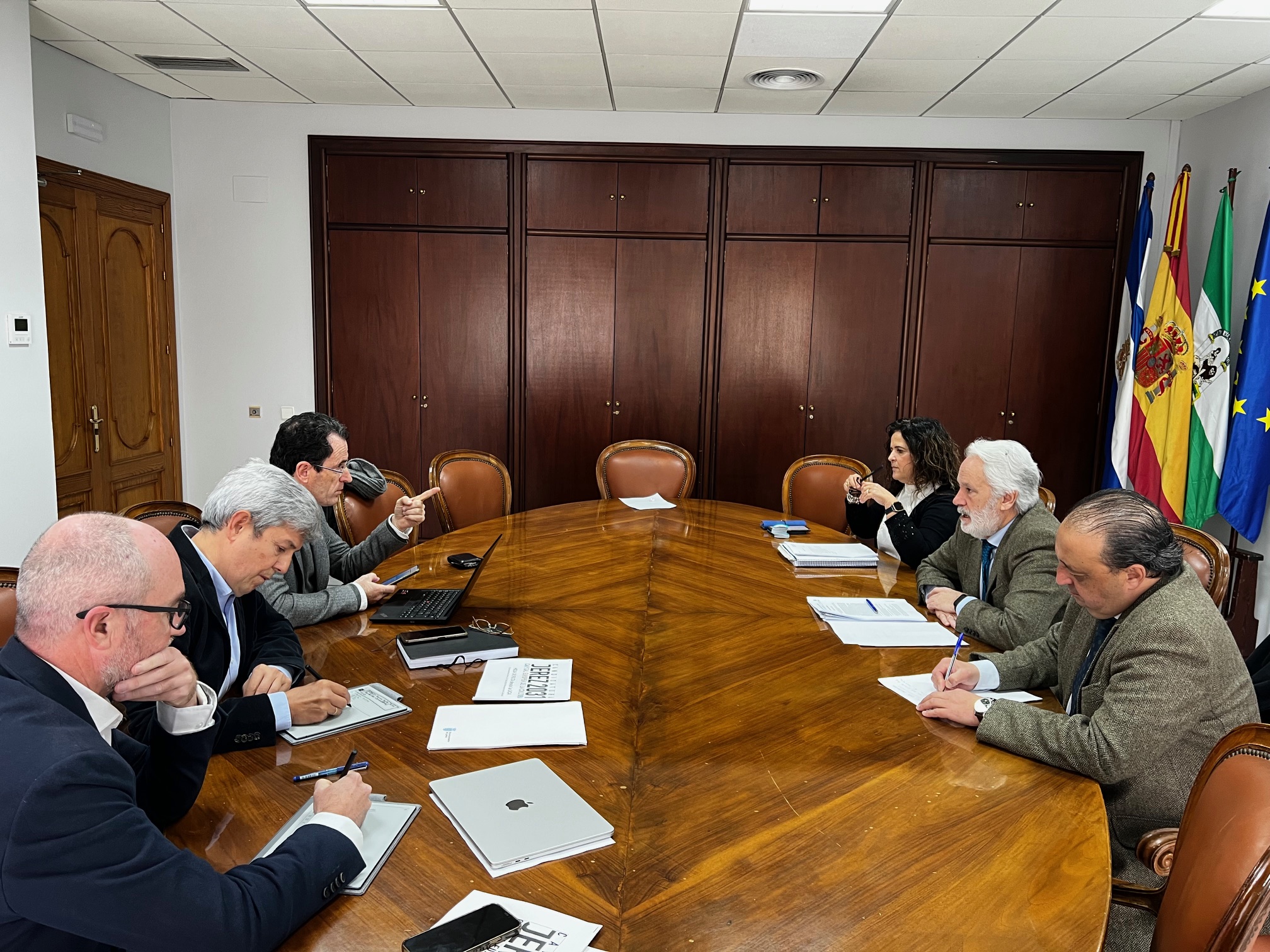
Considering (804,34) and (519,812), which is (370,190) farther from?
(519,812)

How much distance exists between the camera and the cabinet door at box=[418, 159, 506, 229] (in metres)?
5.62

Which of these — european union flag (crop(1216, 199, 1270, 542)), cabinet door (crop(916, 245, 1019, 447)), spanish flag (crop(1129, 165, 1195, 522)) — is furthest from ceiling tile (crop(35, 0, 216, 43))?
european union flag (crop(1216, 199, 1270, 542))

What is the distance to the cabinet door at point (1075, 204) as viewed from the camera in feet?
18.1

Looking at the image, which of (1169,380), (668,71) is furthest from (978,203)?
(668,71)

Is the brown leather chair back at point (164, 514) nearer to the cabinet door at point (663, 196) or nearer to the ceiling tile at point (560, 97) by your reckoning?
the ceiling tile at point (560, 97)

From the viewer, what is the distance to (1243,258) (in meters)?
4.80

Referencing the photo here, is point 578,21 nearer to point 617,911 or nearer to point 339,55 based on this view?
point 339,55

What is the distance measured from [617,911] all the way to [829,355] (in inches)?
194

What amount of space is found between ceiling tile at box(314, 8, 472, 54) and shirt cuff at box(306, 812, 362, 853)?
3500mm

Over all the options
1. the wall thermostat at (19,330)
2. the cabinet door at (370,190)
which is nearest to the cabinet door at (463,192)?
the cabinet door at (370,190)

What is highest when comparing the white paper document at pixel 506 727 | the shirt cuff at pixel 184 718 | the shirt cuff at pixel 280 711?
the shirt cuff at pixel 184 718

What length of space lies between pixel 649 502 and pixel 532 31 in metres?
2.21

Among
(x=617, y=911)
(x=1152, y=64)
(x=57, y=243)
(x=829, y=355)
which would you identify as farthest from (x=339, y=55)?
(x=617, y=911)

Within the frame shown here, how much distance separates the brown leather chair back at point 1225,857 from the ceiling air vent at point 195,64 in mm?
5070
